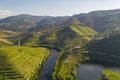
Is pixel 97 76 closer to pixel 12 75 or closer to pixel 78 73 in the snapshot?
pixel 78 73

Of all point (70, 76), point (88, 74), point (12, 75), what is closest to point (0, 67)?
point (12, 75)

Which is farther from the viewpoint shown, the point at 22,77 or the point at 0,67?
the point at 0,67

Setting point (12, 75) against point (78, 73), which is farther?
point (78, 73)

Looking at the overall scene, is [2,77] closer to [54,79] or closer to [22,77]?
[22,77]

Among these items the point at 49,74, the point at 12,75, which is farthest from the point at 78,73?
the point at 12,75

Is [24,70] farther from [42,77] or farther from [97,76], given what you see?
[97,76]

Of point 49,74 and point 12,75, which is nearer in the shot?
point 12,75

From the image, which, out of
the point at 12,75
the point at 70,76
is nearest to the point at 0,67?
the point at 12,75
